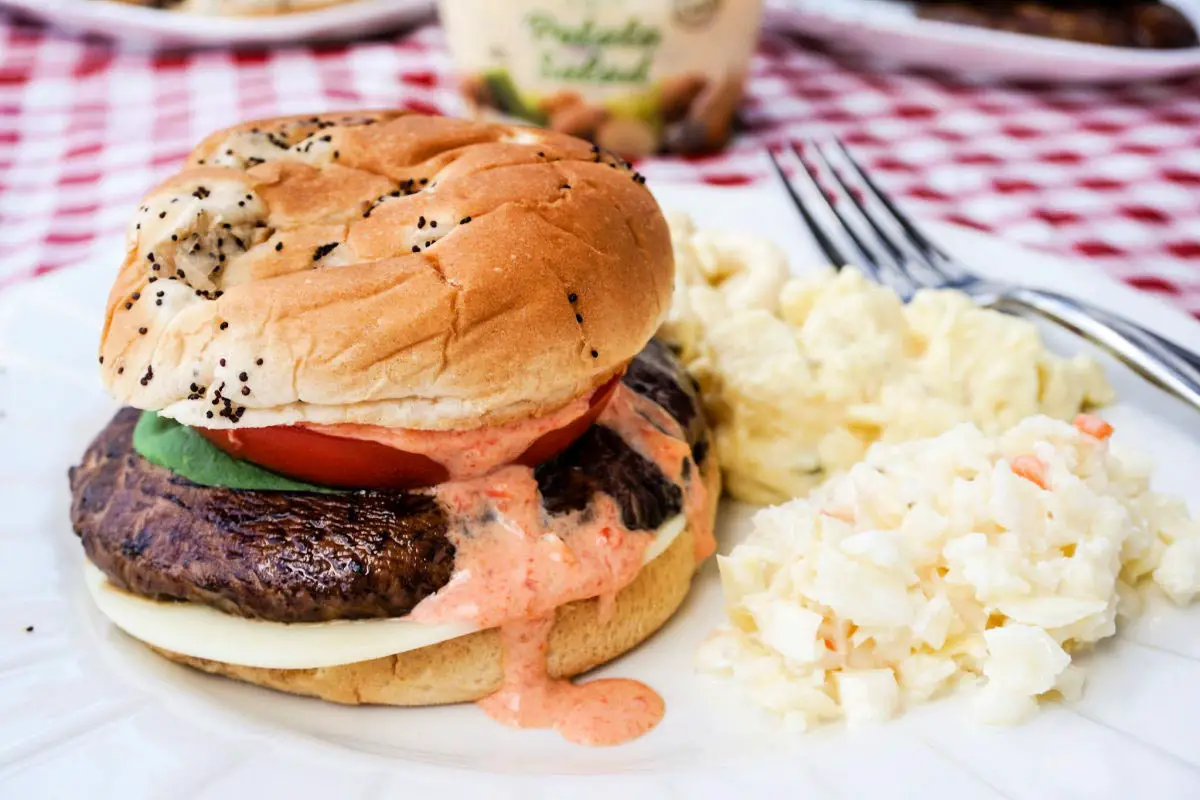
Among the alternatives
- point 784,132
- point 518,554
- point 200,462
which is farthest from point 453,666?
point 784,132

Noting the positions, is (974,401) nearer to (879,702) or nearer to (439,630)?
(879,702)

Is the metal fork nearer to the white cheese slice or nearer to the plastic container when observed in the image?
the plastic container

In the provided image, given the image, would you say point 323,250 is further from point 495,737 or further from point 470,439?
point 495,737

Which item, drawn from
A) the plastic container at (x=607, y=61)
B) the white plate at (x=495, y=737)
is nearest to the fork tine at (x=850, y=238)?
the plastic container at (x=607, y=61)

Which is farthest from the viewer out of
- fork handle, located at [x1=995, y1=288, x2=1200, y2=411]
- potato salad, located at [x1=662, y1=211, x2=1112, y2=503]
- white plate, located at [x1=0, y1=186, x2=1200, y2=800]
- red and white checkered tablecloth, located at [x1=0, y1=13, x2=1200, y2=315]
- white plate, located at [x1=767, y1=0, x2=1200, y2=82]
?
white plate, located at [x1=767, y1=0, x2=1200, y2=82]

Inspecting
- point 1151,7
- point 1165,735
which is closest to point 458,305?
point 1165,735

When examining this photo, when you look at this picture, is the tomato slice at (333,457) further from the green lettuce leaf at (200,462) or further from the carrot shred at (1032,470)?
the carrot shred at (1032,470)

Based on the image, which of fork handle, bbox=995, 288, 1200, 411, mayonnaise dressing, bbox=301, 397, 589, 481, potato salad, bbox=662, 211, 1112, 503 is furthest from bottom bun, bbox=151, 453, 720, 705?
fork handle, bbox=995, 288, 1200, 411
